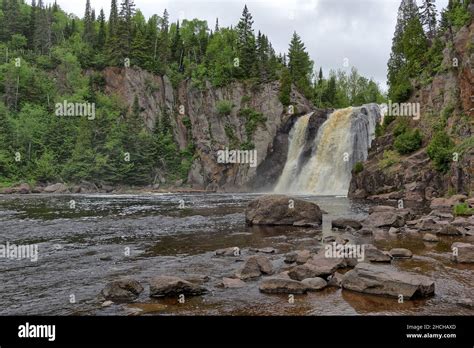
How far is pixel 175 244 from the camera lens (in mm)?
21984

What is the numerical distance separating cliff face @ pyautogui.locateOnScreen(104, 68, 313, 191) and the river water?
52030 mm

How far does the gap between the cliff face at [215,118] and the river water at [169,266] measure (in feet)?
171

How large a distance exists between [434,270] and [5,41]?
133 m

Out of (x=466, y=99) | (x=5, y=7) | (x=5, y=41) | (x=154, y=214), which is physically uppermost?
(x=5, y=7)

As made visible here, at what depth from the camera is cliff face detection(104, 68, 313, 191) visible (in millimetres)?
83750

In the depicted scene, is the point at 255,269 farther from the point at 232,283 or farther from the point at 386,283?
the point at 386,283

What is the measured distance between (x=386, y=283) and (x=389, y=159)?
42.9 m

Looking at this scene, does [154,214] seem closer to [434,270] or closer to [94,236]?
[94,236]

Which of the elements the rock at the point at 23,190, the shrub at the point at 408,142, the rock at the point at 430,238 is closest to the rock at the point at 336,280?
the rock at the point at 430,238

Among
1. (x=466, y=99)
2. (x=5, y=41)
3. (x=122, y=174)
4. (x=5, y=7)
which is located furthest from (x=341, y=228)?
(x=5, y=7)

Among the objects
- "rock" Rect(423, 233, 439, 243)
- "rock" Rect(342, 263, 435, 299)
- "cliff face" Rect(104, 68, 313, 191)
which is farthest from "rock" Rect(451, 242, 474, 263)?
"cliff face" Rect(104, 68, 313, 191)

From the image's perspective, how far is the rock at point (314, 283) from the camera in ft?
42.2

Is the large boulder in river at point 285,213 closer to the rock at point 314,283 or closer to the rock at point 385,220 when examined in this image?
the rock at point 385,220

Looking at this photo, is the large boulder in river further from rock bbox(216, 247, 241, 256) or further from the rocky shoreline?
rock bbox(216, 247, 241, 256)
